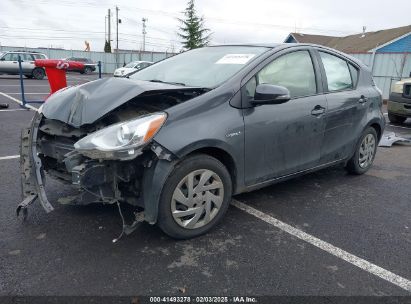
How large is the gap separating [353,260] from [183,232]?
133 centimetres

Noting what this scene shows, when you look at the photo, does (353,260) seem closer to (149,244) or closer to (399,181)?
(149,244)

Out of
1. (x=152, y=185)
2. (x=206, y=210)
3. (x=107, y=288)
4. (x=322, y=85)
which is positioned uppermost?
(x=322, y=85)

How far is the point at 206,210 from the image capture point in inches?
125

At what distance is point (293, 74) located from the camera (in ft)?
12.8

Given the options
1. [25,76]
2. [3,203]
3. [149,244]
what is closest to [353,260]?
[149,244]

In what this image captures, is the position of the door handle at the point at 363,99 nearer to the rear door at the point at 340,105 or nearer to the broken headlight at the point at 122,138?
the rear door at the point at 340,105

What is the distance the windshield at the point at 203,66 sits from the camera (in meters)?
3.54

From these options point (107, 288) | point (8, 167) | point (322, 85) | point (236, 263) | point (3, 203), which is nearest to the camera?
point (107, 288)

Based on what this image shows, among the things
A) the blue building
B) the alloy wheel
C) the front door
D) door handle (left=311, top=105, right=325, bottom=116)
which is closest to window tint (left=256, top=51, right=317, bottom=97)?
the front door

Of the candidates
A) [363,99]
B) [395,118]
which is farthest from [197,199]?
[395,118]

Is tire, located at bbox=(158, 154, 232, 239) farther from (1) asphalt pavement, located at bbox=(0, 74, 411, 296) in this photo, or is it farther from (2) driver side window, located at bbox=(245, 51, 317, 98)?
(2) driver side window, located at bbox=(245, 51, 317, 98)

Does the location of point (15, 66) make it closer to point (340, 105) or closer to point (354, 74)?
point (354, 74)

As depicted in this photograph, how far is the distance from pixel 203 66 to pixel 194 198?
1.45 meters

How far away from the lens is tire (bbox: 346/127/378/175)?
16.1ft
